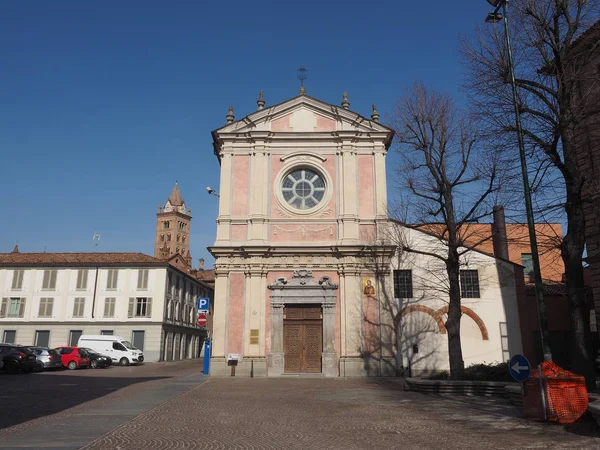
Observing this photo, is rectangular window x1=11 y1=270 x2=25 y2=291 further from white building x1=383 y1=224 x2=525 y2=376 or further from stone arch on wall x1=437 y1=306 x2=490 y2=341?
stone arch on wall x1=437 y1=306 x2=490 y2=341

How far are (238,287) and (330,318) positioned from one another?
4346 millimetres

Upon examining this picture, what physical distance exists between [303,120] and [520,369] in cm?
1778

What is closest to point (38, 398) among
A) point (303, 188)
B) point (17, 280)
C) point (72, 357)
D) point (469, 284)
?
point (303, 188)

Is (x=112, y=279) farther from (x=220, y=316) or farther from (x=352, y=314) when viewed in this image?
(x=352, y=314)

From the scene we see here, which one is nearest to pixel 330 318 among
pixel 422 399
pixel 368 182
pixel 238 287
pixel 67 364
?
pixel 238 287

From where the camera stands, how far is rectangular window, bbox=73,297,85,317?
41.9m

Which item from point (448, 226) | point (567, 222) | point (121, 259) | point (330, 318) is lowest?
point (330, 318)

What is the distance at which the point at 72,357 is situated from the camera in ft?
98.3

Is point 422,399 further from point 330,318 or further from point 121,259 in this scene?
point 121,259

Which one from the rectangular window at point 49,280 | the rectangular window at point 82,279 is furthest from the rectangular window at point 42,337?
the rectangular window at point 82,279

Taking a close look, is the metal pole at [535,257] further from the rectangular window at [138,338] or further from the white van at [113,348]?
the rectangular window at [138,338]

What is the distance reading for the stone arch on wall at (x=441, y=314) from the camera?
22531mm

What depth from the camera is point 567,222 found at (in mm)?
12469

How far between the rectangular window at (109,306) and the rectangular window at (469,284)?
30072mm
